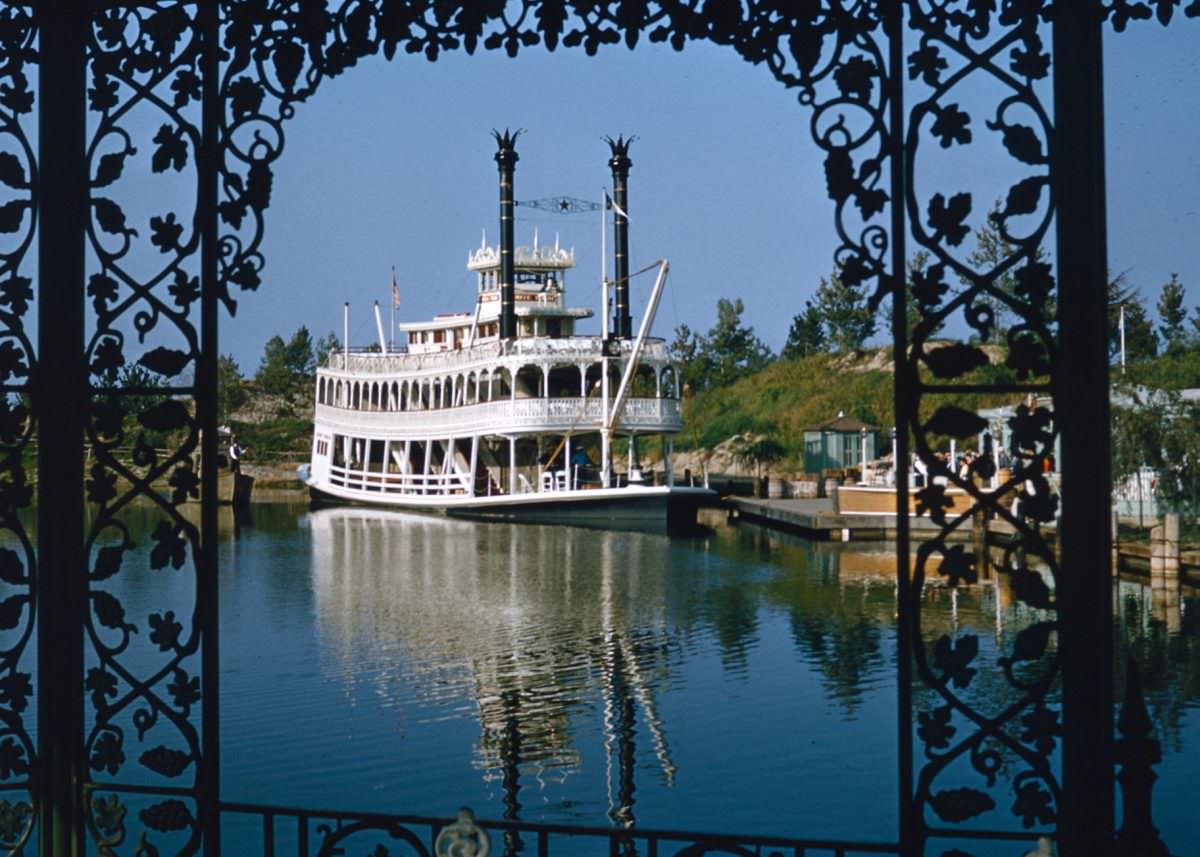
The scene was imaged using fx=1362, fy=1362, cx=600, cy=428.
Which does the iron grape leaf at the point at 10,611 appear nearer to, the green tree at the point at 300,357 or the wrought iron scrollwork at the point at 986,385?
the wrought iron scrollwork at the point at 986,385

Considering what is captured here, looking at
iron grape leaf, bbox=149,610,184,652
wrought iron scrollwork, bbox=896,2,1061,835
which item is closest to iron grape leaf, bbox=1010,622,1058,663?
wrought iron scrollwork, bbox=896,2,1061,835

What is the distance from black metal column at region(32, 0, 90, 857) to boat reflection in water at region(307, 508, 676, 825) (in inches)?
245

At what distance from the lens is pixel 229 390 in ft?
198

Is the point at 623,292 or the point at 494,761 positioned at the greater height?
the point at 623,292

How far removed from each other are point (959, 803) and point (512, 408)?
3216cm

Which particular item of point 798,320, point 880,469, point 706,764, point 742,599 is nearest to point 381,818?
point 706,764

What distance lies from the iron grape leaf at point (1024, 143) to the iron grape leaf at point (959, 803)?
164cm

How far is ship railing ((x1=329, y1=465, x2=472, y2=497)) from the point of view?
39.5 meters

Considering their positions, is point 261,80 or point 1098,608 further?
point 261,80

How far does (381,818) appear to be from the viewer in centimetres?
392

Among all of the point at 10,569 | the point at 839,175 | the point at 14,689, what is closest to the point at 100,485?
the point at 10,569

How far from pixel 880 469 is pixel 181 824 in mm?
31419

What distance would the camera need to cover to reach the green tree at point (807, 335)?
4981 cm

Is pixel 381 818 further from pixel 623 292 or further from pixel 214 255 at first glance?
pixel 623 292
